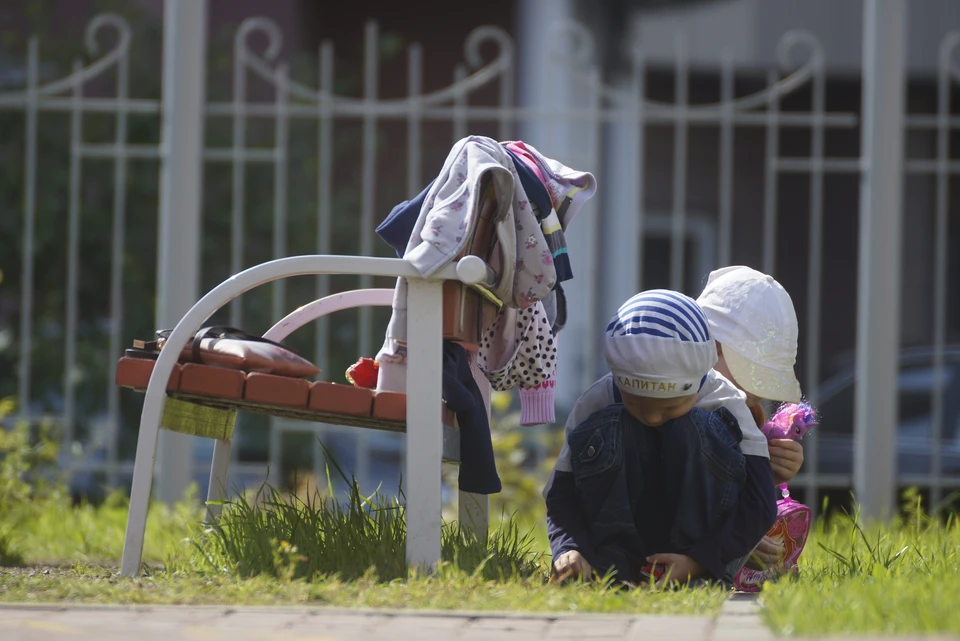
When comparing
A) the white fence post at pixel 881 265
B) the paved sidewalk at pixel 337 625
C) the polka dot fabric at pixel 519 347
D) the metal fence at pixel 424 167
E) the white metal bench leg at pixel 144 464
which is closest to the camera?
the paved sidewalk at pixel 337 625

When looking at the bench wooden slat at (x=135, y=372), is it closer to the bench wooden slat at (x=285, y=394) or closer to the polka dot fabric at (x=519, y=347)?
the bench wooden slat at (x=285, y=394)

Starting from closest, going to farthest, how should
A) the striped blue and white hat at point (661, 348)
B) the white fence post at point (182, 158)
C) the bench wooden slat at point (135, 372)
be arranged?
1. the striped blue and white hat at point (661, 348)
2. the bench wooden slat at point (135, 372)
3. the white fence post at point (182, 158)

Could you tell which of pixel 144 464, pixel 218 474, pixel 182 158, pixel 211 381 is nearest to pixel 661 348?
pixel 211 381

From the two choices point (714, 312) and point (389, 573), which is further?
point (714, 312)

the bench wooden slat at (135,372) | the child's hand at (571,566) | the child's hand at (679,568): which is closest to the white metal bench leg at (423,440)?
the child's hand at (571,566)

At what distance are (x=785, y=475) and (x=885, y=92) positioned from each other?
267cm

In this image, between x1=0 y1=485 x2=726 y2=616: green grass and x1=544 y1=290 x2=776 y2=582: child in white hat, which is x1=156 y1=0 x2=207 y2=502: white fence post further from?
x1=544 y1=290 x2=776 y2=582: child in white hat

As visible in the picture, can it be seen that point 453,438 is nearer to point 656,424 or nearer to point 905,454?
point 656,424

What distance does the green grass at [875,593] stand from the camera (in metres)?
2.00

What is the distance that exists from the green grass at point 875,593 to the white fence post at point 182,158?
2637 millimetres

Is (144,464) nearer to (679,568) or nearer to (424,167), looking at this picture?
(679,568)

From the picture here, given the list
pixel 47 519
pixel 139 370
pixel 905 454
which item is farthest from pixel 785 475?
pixel 905 454

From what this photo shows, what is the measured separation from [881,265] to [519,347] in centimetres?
246

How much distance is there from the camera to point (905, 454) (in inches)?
215
